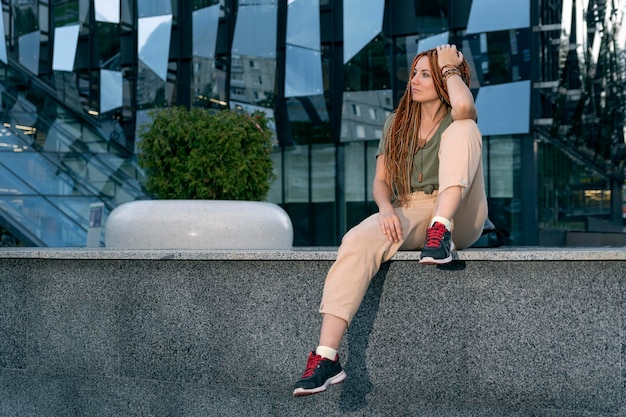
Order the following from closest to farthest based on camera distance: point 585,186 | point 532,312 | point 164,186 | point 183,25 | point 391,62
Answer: point 532,312 < point 164,186 < point 585,186 < point 391,62 < point 183,25

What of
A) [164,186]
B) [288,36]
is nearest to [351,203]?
[288,36]

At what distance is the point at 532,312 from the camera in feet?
12.1

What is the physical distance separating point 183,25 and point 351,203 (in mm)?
6201

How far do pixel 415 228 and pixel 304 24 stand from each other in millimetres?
14531

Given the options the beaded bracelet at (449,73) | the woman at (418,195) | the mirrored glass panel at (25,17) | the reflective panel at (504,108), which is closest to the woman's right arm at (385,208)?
the woman at (418,195)

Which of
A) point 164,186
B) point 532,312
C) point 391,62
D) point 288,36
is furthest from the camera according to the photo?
point 288,36

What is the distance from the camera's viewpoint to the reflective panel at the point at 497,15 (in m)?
15.7

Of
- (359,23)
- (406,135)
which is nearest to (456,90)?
(406,135)

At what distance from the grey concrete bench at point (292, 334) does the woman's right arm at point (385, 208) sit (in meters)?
0.15

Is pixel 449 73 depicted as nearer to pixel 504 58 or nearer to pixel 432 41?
pixel 504 58

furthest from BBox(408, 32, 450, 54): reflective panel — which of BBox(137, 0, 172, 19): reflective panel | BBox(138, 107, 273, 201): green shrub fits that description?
BBox(138, 107, 273, 201): green shrub

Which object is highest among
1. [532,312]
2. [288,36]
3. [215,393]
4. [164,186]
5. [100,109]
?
[288,36]

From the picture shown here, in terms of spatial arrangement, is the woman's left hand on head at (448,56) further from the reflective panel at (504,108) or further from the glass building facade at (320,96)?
the reflective panel at (504,108)

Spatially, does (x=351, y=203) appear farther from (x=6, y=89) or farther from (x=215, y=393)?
(x=215, y=393)
